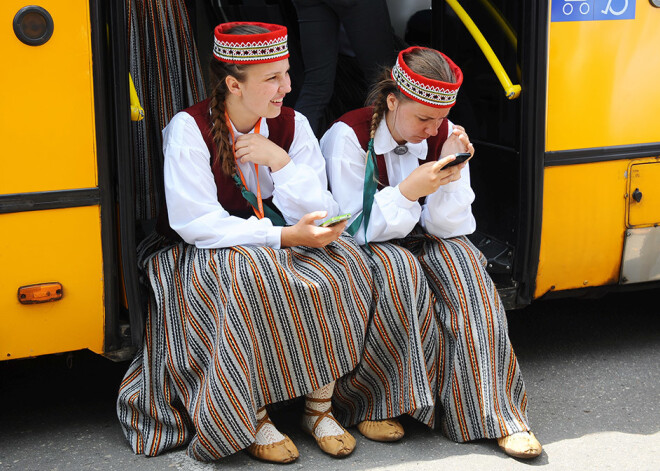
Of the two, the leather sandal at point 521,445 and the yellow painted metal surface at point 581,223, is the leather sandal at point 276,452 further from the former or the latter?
the yellow painted metal surface at point 581,223

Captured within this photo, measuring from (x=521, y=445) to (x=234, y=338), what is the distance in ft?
3.13

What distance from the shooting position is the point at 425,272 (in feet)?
9.53

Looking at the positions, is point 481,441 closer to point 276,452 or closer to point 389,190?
point 276,452

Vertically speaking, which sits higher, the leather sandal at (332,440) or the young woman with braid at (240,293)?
the young woman with braid at (240,293)

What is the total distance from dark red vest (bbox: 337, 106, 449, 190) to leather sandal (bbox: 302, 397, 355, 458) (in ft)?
2.61

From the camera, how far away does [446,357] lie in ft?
9.25

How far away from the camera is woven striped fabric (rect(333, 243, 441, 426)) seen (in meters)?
2.71

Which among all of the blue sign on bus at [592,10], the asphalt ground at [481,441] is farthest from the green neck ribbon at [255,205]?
the blue sign on bus at [592,10]

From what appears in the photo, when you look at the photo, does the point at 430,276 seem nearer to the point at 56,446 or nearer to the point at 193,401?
the point at 193,401

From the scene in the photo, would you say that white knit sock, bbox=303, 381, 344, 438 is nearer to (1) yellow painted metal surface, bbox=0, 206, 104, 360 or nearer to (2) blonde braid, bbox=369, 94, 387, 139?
(1) yellow painted metal surface, bbox=0, 206, 104, 360

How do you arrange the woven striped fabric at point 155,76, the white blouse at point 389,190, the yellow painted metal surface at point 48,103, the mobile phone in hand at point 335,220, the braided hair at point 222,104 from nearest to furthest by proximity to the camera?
A: 1. the yellow painted metal surface at point 48,103
2. the mobile phone in hand at point 335,220
3. the braided hair at point 222,104
4. the white blouse at point 389,190
5. the woven striped fabric at point 155,76

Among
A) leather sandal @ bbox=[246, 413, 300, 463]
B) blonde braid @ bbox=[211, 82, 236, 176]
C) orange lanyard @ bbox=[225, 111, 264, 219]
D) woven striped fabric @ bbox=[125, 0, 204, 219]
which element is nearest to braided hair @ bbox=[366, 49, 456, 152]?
orange lanyard @ bbox=[225, 111, 264, 219]

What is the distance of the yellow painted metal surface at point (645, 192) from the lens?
3.14 m

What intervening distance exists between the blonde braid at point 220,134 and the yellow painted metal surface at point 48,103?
414 mm
